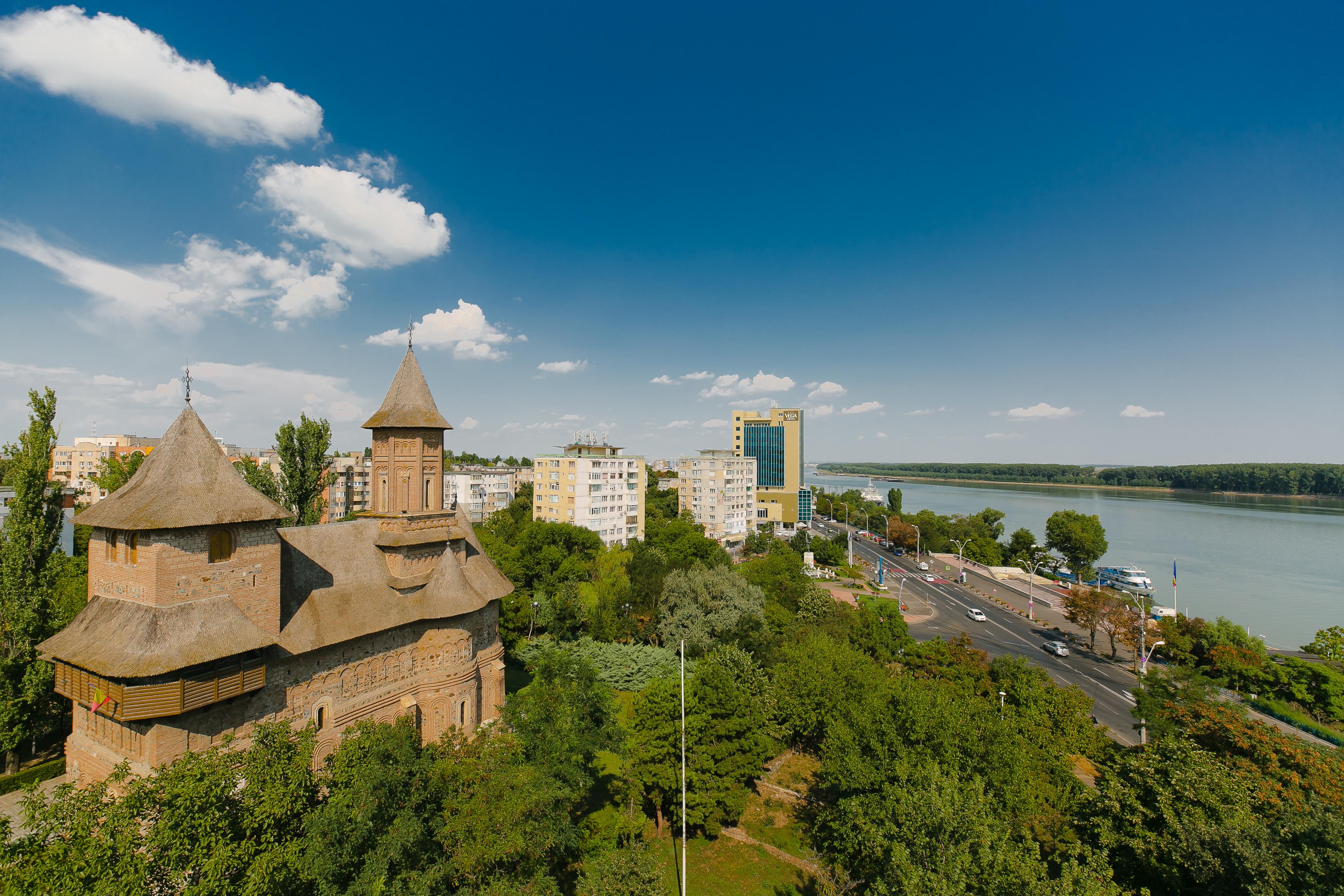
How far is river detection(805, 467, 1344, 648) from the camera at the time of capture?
50438 millimetres

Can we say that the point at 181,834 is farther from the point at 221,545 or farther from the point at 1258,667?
the point at 1258,667

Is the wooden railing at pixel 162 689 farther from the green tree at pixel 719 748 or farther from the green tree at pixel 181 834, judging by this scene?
the green tree at pixel 719 748

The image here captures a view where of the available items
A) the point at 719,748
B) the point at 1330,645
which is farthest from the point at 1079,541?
the point at 719,748

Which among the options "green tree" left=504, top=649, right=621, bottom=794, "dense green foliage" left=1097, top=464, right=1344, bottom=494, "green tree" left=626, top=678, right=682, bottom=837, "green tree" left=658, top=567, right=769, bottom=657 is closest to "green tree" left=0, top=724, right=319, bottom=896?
"green tree" left=504, top=649, right=621, bottom=794

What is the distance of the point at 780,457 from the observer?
10462cm

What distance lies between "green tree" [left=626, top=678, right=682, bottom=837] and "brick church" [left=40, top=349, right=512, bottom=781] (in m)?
7.94

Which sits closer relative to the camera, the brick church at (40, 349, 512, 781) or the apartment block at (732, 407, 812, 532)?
the brick church at (40, 349, 512, 781)

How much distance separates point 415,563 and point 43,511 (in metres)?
13.3

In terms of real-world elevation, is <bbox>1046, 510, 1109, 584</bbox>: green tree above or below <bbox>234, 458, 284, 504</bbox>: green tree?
below

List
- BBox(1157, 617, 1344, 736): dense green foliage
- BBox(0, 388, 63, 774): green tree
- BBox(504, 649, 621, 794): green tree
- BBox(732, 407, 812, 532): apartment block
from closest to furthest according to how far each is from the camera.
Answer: BBox(504, 649, 621, 794): green tree < BBox(0, 388, 63, 774): green tree < BBox(1157, 617, 1344, 736): dense green foliage < BBox(732, 407, 812, 532): apartment block

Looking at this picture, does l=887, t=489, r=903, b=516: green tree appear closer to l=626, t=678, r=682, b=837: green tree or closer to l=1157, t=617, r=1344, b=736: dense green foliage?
l=1157, t=617, r=1344, b=736: dense green foliage

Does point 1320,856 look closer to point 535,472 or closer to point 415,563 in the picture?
point 415,563

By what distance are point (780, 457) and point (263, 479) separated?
8461 cm

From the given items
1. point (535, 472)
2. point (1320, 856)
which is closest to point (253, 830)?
point (1320, 856)
